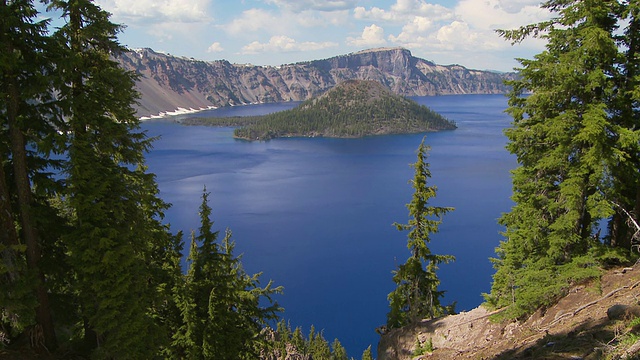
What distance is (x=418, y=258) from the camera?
2148cm

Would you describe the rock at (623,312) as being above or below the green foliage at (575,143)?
below

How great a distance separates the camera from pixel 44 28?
1105 cm

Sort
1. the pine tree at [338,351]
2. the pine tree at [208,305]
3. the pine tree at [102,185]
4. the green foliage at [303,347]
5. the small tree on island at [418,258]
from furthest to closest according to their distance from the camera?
the pine tree at [338,351] < the green foliage at [303,347] < the small tree on island at [418,258] < the pine tree at [208,305] < the pine tree at [102,185]

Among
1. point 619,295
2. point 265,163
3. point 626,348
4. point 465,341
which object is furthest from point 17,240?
point 265,163

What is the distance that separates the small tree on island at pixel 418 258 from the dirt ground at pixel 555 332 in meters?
2.23

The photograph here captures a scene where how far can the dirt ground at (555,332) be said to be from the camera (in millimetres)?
8859

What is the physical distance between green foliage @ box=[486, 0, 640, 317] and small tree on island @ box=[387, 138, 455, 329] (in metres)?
5.73

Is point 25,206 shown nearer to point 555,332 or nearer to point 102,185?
point 102,185

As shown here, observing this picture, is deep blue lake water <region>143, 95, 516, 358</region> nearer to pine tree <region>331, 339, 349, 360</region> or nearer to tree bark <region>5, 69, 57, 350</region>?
pine tree <region>331, 339, 349, 360</region>

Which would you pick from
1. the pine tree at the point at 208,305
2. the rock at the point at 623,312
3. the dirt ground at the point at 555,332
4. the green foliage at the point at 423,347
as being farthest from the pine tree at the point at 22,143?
the rock at the point at 623,312

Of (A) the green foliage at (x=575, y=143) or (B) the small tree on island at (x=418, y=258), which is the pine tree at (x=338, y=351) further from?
(A) the green foliage at (x=575, y=143)

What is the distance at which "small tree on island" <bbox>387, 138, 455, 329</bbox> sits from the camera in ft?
67.6

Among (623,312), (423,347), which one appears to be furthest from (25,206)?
(423,347)

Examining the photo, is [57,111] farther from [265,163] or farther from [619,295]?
[265,163]
